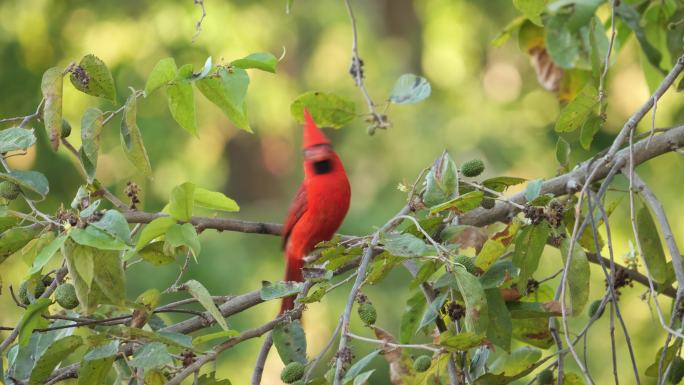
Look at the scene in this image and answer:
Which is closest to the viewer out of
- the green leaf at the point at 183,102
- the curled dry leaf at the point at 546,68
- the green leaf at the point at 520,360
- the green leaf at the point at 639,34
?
the green leaf at the point at 183,102

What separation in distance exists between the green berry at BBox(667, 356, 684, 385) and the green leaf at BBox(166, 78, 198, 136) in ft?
2.96

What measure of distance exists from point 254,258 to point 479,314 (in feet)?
14.0

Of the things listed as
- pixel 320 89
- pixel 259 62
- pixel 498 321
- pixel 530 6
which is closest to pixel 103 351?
pixel 259 62

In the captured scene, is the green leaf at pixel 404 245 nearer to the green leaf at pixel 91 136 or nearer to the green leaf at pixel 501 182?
the green leaf at pixel 501 182

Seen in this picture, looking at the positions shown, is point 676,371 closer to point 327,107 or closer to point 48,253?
point 327,107

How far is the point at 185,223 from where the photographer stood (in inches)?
60.0

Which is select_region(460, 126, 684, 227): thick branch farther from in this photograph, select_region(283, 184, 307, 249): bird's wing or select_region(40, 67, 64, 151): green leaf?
select_region(283, 184, 307, 249): bird's wing

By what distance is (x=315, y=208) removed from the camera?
285cm

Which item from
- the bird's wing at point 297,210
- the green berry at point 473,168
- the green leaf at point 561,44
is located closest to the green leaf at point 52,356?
the green berry at point 473,168

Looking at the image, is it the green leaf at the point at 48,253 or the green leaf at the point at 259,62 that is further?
the green leaf at the point at 259,62

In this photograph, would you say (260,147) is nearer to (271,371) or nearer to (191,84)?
(271,371)

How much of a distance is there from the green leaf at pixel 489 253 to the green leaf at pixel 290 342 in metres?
0.34

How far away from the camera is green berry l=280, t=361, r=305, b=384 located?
1.49m

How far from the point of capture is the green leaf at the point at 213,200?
5.37 ft
